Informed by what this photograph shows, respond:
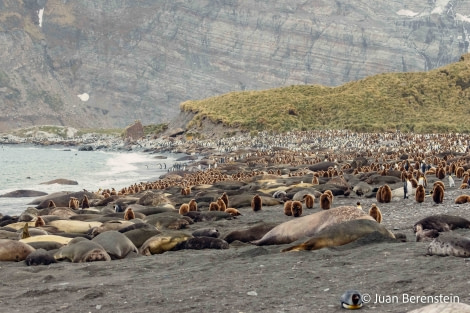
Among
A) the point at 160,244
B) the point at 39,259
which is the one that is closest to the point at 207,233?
the point at 160,244

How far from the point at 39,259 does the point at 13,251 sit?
922 millimetres

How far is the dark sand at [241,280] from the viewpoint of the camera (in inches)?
299

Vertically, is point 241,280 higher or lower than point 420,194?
lower

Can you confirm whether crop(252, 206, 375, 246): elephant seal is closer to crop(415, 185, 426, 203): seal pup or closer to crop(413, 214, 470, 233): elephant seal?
crop(413, 214, 470, 233): elephant seal

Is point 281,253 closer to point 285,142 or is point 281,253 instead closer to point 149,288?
point 149,288

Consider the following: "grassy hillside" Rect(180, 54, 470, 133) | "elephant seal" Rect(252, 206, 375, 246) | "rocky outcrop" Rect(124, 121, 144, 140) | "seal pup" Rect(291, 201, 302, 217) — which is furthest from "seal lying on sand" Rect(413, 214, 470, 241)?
"rocky outcrop" Rect(124, 121, 144, 140)

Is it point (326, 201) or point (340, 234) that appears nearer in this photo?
point (340, 234)

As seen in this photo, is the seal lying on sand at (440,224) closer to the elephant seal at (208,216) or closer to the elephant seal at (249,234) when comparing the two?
the elephant seal at (249,234)

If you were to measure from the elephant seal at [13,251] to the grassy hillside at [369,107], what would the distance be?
70.9 metres

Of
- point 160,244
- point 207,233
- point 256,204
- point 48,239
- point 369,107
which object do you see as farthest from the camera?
point 369,107

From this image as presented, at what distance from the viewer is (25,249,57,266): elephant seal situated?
40.1ft

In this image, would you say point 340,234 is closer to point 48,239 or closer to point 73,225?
point 48,239

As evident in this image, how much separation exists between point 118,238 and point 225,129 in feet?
271

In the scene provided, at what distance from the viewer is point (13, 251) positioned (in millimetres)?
12867
